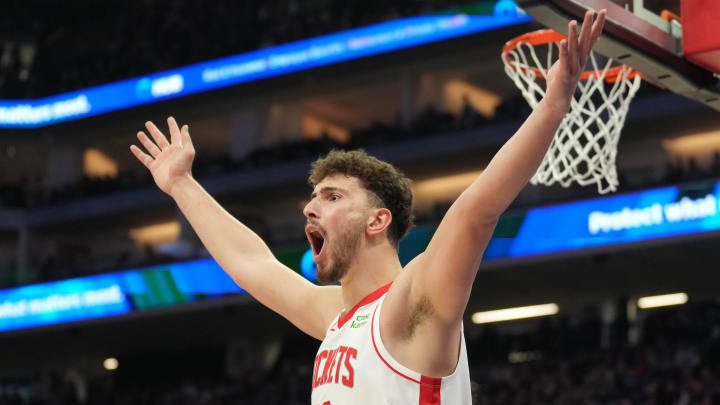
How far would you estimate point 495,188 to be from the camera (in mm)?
2693

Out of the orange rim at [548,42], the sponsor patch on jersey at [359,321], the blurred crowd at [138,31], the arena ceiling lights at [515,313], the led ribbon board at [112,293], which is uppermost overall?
the blurred crowd at [138,31]

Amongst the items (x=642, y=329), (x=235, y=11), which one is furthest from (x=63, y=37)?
(x=642, y=329)

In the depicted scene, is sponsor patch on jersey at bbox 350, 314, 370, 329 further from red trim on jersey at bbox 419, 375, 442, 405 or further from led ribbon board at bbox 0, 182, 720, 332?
led ribbon board at bbox 0, 182, 720, 332

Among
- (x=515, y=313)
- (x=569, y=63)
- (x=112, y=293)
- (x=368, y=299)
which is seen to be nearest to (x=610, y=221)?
(x=515, y=313)

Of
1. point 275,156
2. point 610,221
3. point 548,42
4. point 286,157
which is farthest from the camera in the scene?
point 275,156

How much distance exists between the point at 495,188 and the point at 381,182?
2.30 feet

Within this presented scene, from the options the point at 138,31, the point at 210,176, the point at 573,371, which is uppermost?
the point at 138,31

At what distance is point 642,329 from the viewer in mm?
17312

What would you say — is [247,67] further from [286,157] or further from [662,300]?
[662,300]

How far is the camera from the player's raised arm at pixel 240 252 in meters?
3.61

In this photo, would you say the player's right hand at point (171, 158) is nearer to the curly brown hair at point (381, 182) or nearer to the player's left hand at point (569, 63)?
the curly brown hair at point (381, 182)

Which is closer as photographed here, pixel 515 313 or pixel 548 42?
pixel 548 42

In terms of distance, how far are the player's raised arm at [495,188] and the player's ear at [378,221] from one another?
432mm

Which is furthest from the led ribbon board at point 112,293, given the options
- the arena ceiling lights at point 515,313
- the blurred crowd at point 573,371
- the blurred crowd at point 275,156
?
the arena ceiling lights at point 515,313
